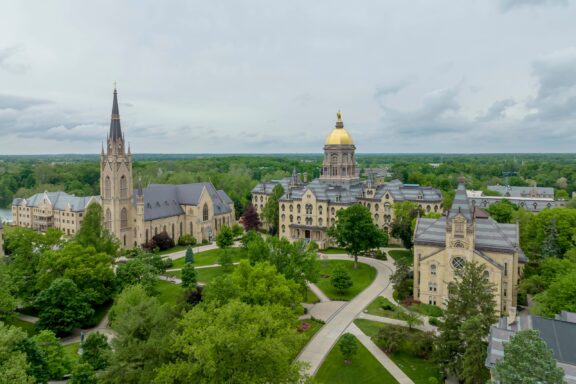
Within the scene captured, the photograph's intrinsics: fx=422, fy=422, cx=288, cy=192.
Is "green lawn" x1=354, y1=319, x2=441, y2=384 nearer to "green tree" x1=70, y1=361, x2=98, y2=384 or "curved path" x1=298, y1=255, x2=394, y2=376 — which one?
"curved path" x1=298, y1=255, x2=394, y2=376

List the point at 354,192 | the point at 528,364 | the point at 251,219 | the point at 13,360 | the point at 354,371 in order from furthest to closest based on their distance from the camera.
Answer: the point at 251,219, the point at 354,192, the point at 354,371, the point at 13,360, the point at 528,364

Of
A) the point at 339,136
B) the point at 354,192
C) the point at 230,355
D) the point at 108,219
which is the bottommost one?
the point at 230,355

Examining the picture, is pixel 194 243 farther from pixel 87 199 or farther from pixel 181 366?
pixel 181 366

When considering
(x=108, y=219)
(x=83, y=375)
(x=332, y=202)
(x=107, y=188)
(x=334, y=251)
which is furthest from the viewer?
(x=332, y=202)

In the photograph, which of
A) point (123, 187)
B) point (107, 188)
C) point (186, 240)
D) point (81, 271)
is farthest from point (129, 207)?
point (81, 271)

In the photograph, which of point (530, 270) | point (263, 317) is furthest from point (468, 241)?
point (263, 317)

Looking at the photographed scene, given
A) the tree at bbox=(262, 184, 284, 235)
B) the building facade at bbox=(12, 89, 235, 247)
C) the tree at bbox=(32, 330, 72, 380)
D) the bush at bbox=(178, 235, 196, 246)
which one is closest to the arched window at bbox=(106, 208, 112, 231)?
the building facade at bbox=(12, 89, 235, 247)

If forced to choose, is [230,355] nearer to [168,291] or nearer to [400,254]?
[168,291]

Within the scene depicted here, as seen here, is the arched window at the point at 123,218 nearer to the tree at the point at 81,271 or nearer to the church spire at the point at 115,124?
the church spire at the point at 115,124
